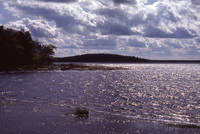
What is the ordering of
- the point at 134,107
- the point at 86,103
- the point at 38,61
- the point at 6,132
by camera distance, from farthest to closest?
the point at 38,61, the point at 86,103, the point at 134,107, the point at 6,132

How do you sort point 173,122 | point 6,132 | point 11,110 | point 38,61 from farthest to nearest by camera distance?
point 38,61 < point 11,110 < point 173,122 < point 6,132

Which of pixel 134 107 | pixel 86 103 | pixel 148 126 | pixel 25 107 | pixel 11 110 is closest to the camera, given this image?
pixel 148 126

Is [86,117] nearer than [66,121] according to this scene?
No

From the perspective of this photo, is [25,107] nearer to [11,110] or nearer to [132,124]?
[11,110]

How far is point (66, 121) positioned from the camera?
23.5m

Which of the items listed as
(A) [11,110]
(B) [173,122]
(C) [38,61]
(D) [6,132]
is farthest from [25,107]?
(C) [38,61]

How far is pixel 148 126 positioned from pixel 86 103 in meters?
14.4

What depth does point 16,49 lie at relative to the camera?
10662 cm

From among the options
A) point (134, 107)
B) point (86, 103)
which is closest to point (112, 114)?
point (134, 107)

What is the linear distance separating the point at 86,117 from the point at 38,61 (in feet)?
381

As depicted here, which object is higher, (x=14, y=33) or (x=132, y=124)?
(x=14, y=33)

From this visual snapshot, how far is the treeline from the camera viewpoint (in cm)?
10219

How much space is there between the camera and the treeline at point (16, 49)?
102 meters

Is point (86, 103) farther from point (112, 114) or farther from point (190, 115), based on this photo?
point (190, 115)
